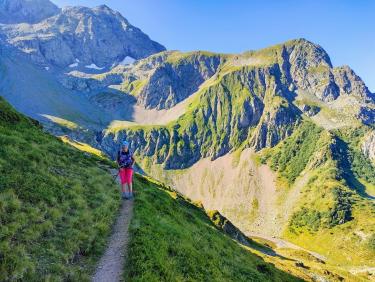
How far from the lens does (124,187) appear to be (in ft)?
105

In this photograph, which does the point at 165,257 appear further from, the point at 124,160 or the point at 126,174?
the point at 124,160

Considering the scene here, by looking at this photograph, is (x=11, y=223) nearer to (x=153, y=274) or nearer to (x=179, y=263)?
(x=153, y=274)

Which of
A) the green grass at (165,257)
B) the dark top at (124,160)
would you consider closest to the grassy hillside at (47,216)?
the green grass at (165,257)

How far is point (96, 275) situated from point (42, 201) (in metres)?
6.20

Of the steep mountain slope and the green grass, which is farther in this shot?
the green grass

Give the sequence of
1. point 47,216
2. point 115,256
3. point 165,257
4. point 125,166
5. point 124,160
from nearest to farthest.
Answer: point 115,256, point 47,216, point 165,257, point 125,166, point 124,160

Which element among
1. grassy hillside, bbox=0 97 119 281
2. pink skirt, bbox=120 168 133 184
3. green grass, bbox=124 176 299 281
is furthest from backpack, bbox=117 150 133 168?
green grass, bbox=124 176 299 281

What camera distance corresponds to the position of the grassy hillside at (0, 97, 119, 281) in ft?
52.1

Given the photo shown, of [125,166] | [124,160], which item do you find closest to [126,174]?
[125,166]

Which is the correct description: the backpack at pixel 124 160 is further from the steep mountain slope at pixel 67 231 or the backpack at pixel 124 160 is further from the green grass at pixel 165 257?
the green grass at pixel 165 257

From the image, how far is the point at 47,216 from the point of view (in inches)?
805

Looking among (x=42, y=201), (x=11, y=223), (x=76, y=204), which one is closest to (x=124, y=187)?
(x=76, y=204)

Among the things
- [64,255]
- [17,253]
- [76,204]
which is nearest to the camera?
[17,253]

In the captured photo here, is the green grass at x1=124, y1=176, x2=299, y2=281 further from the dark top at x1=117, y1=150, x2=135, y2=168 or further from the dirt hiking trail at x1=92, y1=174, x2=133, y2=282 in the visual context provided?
the dark top at x1=117, y1=150, x2=135, y2=168
